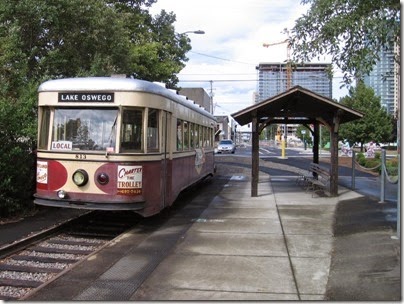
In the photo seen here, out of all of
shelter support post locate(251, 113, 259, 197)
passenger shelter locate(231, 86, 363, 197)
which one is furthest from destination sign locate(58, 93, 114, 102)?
shelter support post locate(251, 113, 259, 197)

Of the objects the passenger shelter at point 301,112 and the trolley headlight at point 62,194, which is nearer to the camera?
the trolley headlight at point 62,194

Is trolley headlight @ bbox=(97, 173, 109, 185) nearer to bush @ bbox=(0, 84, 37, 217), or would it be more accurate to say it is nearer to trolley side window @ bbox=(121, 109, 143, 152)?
trolley side window @ bbox=(121, 109, 143, 152)

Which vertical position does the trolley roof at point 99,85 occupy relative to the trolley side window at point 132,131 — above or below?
above

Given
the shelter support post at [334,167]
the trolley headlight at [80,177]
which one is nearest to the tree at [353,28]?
the trolley headlight at [80,177]

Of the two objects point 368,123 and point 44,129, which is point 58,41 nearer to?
point 44,129

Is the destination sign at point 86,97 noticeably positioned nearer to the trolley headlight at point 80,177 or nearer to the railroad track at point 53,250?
the trolley headlight at point 80,177

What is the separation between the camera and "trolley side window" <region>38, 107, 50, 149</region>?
364 inches

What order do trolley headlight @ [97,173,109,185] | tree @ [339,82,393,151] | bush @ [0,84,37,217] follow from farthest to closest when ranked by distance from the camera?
1. tree @ [339,82,393,151]
2. bush @ [0,84,37,217]
3. trolley headlight @ [97,173,109,185]

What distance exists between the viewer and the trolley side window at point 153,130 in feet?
30.4

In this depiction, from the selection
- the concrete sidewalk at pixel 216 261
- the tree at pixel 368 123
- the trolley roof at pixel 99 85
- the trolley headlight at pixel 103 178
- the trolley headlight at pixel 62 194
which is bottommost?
the concrete sidewalk at pixel 216 261

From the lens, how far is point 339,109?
46.8ft

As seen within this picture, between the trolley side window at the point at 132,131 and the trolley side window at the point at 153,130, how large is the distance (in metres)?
0.25

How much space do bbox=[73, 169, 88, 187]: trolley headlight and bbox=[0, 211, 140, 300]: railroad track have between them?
1070 mm

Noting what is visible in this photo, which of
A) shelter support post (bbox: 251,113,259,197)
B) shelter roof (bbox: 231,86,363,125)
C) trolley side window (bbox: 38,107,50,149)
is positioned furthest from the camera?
shelter support post (bbox: 251,113,259,197)
